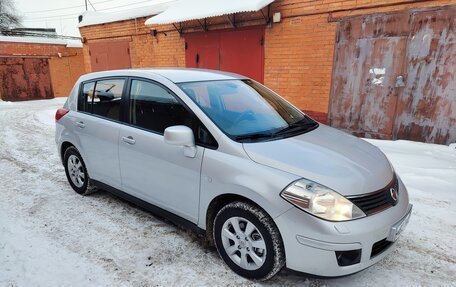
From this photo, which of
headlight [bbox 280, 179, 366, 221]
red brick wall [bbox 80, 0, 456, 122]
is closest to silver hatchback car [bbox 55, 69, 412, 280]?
headlight [bbox 280, 179, 366, 221]

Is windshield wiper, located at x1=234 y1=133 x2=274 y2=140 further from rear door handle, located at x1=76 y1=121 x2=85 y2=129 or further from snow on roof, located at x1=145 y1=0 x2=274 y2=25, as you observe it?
snow on roof, located at x1=145 y1=0 x2=274 y2=25

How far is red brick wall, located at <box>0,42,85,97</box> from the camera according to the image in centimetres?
1705

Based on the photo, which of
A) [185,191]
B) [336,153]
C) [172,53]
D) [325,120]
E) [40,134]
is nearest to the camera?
[336,153]

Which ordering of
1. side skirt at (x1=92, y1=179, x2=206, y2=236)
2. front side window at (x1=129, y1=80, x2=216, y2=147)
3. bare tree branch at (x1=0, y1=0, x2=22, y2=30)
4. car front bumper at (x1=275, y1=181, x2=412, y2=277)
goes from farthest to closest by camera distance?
1. bare tree branch at (x1=0, y1=0, x2=22, y2=30)
2. side skirt at (x1=92, y1=179, x2=206, y2=236)
3. front side window at (x1=129, y1=80, x2=216, y2=147)
4. car front bumper at (x1=275, y1=181, x2=412, y2=277)

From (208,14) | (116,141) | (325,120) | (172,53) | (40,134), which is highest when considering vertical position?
(208,14)

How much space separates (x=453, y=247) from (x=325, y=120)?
4.40 metres

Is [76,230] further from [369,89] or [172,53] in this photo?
[172,53]

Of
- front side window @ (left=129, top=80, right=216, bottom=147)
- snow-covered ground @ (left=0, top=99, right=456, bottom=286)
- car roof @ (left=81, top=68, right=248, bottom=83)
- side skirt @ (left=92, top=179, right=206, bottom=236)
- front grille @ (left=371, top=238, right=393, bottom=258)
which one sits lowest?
snow-covered ground @ (left=0, top=99, right=456, bottom=286)

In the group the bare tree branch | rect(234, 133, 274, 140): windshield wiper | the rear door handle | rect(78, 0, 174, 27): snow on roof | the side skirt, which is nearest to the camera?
rect(234, 133, 274, 140): windshield wiper

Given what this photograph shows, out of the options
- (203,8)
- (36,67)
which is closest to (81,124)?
(203,8)

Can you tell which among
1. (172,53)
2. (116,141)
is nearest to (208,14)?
(172,53)

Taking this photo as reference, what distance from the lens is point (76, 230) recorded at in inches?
126

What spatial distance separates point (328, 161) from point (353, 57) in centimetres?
481

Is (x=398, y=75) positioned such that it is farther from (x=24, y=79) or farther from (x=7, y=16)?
(x=7, y=16)
